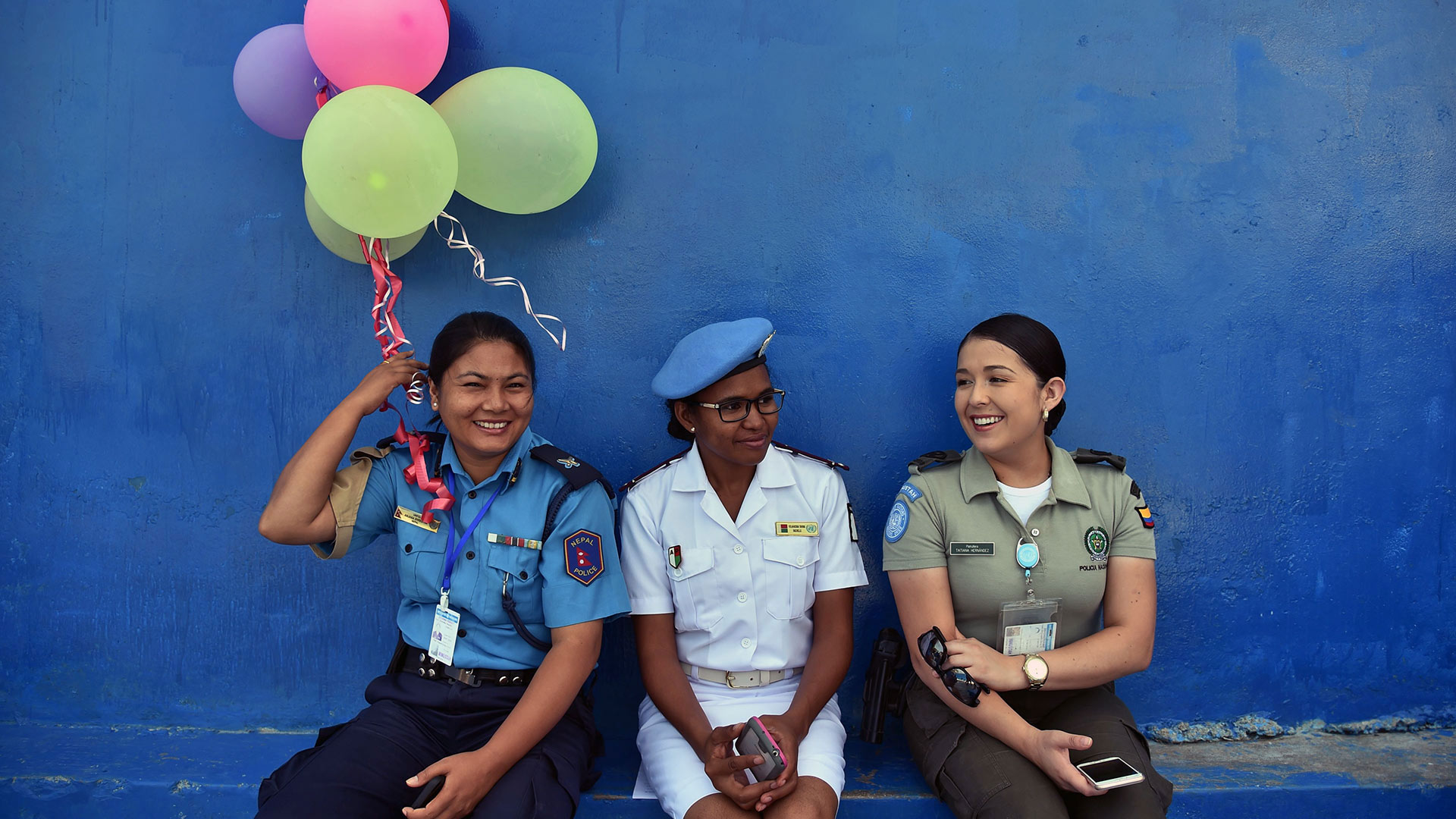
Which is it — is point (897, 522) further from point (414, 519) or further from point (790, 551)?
point (414, 519)

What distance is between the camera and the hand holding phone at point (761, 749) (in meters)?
2.22

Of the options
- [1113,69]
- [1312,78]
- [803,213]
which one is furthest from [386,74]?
[1312,78]

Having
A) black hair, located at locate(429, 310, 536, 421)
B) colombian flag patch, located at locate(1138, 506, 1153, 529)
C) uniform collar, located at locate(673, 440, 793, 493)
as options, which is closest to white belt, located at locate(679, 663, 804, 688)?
uniform collar, located at locate(673, 440, 793, 493)

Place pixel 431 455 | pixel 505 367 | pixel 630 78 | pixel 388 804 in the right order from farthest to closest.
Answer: pixel 630 78
pixel 431 455
pixel 505 367
pixel 388 804

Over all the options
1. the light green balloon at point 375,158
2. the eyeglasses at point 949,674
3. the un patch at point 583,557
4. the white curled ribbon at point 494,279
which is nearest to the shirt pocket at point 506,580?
the un patch at point 583,557

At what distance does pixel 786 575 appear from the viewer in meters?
2.66

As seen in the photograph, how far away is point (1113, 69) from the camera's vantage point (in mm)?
2998

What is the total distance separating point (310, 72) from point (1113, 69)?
2530 mm

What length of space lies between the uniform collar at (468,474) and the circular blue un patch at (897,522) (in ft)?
3.54

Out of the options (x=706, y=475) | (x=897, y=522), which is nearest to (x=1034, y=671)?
(x=897, y=522)

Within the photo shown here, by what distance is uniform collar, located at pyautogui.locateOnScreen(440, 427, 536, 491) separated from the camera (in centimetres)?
254

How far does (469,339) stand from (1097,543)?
1.84m

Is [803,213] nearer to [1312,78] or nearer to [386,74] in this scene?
[386,74]

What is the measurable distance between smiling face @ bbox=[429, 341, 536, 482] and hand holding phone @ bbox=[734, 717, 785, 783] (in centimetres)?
99
